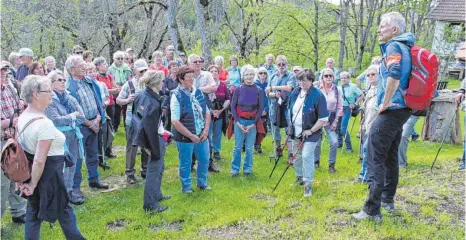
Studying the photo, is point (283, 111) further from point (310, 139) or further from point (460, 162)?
point (460, 162)

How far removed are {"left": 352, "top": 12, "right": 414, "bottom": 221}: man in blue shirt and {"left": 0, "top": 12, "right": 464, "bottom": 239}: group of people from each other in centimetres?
1

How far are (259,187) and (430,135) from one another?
5961 millimetres

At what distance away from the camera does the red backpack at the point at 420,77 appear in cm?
415

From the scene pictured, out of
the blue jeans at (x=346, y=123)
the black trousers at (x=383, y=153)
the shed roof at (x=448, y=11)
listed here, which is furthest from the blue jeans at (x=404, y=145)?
the shed roof at (x=448, y=11)

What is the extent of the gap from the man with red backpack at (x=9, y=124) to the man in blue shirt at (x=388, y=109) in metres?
4.22

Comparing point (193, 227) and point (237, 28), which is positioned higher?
point (237, 28)

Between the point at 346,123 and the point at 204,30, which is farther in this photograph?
the point at 204,30

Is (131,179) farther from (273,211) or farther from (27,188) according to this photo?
(27,188)

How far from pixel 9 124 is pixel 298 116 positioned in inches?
153

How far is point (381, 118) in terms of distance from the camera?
4.36 metres

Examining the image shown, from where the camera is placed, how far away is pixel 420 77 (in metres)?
4.17

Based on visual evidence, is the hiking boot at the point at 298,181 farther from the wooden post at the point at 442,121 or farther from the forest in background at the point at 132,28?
the forest in background at the point at 132,28

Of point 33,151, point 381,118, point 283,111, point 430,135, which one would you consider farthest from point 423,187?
point 33,151

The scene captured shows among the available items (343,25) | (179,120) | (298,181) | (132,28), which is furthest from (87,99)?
(343,25)
